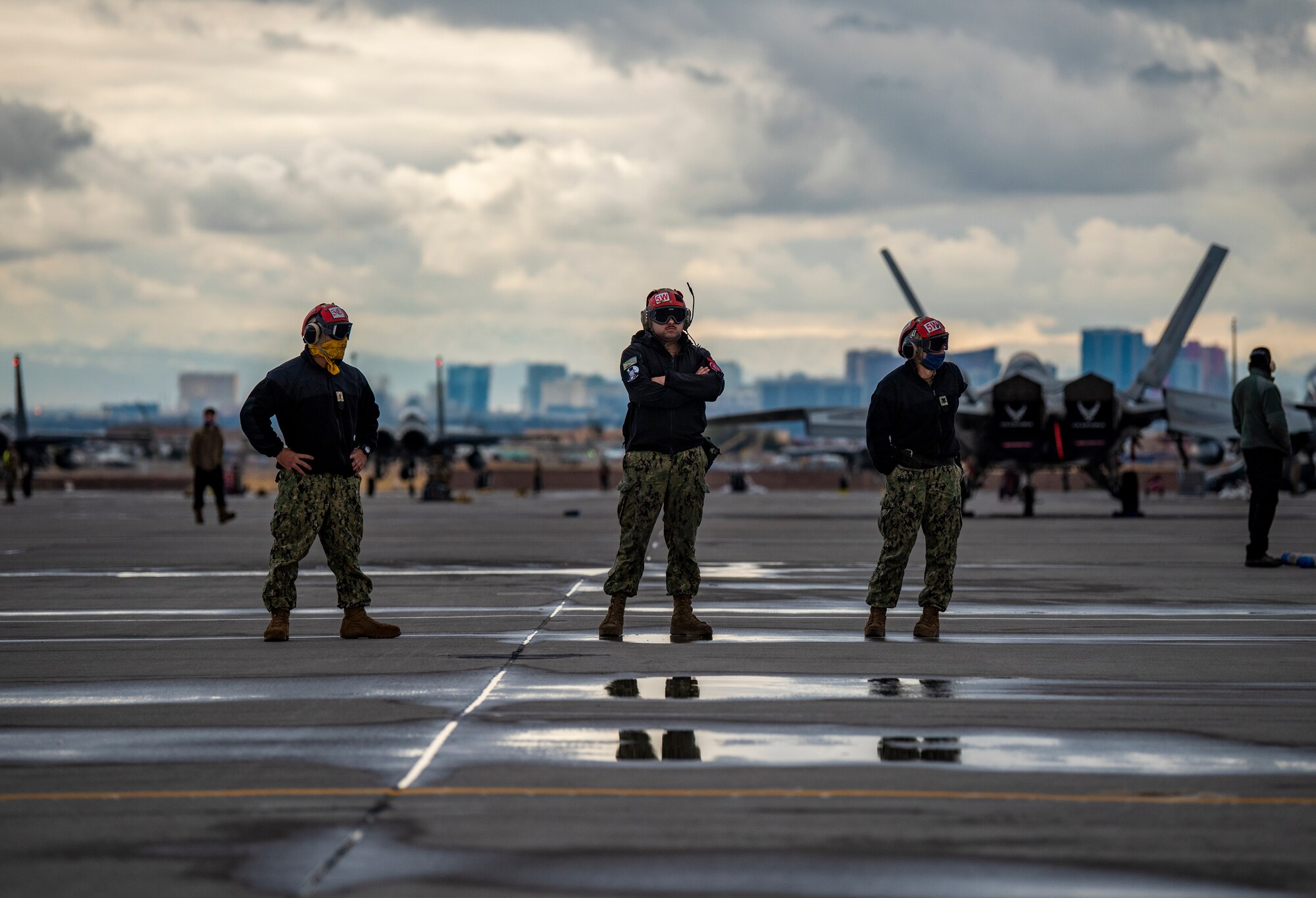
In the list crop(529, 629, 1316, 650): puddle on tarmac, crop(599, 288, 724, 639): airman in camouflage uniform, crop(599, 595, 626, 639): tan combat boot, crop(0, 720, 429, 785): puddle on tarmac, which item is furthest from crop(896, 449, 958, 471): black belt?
crop(0, 720, 429, 785): puddle on tarmac

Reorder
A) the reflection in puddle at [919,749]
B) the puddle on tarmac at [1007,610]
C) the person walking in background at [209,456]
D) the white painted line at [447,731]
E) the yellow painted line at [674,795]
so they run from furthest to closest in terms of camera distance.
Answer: the person walking in background at [209,456], the puddle on tarmac at [1007,610], the reflection in puddle at [919,749], the white painted line at [447,731], the yellow painted line at [674,795]

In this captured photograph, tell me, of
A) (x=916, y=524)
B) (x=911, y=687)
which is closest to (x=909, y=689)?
(x=911, y=687)

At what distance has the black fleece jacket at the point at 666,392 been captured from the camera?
30.4 ft

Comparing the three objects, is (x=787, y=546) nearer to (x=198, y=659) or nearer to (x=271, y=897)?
(x=198, y=659)

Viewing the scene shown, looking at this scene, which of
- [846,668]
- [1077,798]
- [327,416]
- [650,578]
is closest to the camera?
[1077,798]

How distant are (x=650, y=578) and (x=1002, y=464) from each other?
63.3 ft

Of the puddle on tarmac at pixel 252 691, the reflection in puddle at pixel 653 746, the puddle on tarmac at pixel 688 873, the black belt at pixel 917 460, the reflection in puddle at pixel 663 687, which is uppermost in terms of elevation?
the black belt at pixel 917 460

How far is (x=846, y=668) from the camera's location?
7832 millimetres

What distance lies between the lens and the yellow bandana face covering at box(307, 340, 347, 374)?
30.5 feet

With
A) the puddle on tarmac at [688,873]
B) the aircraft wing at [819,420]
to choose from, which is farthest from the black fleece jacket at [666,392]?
the aircraft wing at [819,420]

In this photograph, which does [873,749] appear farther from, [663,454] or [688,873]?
[663,454]

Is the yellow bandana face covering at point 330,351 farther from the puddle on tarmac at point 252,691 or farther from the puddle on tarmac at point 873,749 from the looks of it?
the puddle on tarmac at point 873,749

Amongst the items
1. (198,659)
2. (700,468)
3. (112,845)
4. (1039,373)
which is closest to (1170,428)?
(1039,373)

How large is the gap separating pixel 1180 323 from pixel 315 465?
28.6 meters
